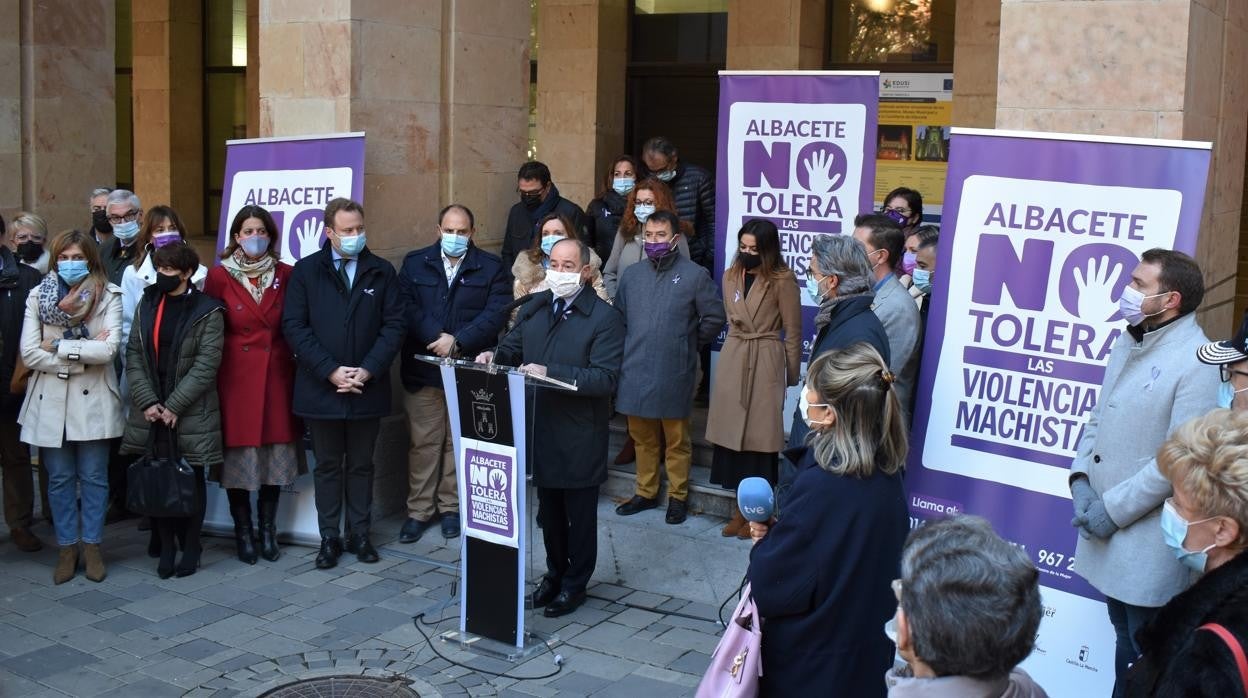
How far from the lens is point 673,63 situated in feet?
41.2

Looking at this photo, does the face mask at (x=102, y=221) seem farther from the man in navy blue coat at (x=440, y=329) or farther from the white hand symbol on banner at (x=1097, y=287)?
the white hand symbol on banner at (x=1097, y=287)

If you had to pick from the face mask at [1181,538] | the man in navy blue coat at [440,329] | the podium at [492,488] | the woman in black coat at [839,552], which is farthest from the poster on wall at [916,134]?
the face mask at [1181,538]

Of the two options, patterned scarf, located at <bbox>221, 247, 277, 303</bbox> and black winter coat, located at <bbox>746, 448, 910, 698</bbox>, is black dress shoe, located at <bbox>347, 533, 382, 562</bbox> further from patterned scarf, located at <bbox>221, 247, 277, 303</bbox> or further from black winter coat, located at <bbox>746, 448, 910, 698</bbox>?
black winter coat, located at <bbox>746, 448, 910, 698</bbox>

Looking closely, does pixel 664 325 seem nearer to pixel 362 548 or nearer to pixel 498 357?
pixel 498 357

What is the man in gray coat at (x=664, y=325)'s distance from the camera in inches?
316

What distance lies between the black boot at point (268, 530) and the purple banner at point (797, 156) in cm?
318

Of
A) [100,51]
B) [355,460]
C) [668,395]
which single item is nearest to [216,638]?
[355,460]

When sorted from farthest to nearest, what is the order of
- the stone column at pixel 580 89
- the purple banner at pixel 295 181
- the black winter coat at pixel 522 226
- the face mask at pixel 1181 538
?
1. the stone column at pixel 580 89
2. the black winter coat at pixel 522 226
3. the purple banner at pixel 295 181
4. the face mask at pixel 1181 538

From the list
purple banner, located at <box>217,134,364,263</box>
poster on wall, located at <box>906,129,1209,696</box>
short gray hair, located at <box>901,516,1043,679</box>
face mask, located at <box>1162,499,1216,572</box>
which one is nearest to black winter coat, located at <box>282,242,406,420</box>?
purple banner, located at <box>217,134,364,263</box>

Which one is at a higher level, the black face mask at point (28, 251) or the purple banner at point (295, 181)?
the purple banner at point (295, 181)

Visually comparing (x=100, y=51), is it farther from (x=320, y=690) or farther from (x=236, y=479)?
(x=320, y=690)

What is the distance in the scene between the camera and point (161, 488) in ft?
24.6

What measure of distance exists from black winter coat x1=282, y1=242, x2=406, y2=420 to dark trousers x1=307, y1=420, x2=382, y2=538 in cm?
17

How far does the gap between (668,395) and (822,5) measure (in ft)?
16.2
